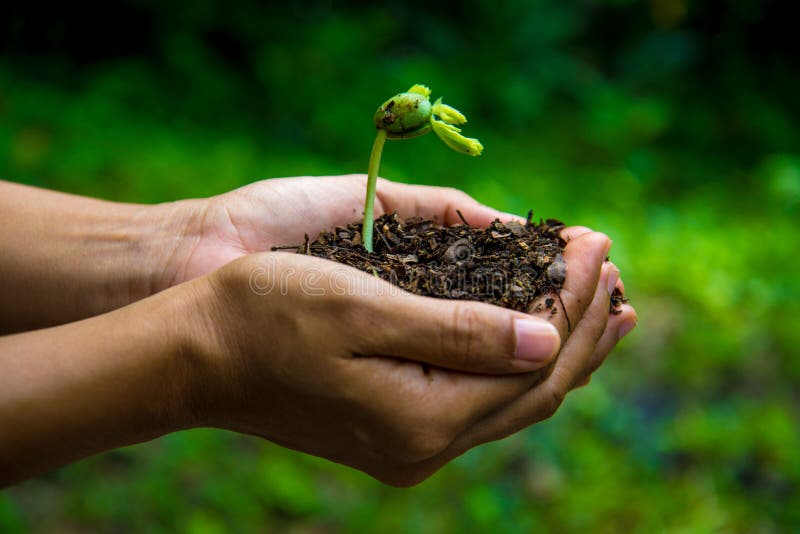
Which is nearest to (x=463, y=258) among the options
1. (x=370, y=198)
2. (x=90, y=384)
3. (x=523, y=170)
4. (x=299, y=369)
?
(x=370, y=198)

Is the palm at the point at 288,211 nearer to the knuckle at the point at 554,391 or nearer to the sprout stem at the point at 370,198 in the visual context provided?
the sprout stem at the point at 370,198

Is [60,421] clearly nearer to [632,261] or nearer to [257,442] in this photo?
[257,442]

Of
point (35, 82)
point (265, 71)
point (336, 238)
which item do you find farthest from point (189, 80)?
point (336, 238)

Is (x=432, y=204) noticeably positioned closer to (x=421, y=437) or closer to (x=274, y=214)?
(x=274, y=214)

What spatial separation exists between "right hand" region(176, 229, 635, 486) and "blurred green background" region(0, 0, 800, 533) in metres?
0.93

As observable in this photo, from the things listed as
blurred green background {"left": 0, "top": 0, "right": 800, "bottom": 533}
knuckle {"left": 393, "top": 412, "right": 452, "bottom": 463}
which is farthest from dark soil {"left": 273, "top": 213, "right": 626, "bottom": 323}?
blurred green background {"left": 0, "top": 0, "right": 800, "bottom": 533}

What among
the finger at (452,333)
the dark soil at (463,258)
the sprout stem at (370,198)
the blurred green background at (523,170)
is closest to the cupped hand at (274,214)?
the dark soil at (463,258)

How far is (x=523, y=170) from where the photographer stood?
370 centimetres

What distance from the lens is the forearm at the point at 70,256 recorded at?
1484 millimetres

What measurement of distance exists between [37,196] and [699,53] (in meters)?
4.18

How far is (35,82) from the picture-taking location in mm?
4020

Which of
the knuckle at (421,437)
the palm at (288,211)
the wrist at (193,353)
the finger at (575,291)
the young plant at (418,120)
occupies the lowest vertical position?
the knuckle at (421,437)

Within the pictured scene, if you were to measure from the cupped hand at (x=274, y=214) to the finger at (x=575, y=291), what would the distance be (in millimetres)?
350

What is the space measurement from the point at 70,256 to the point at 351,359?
2.63 feet
